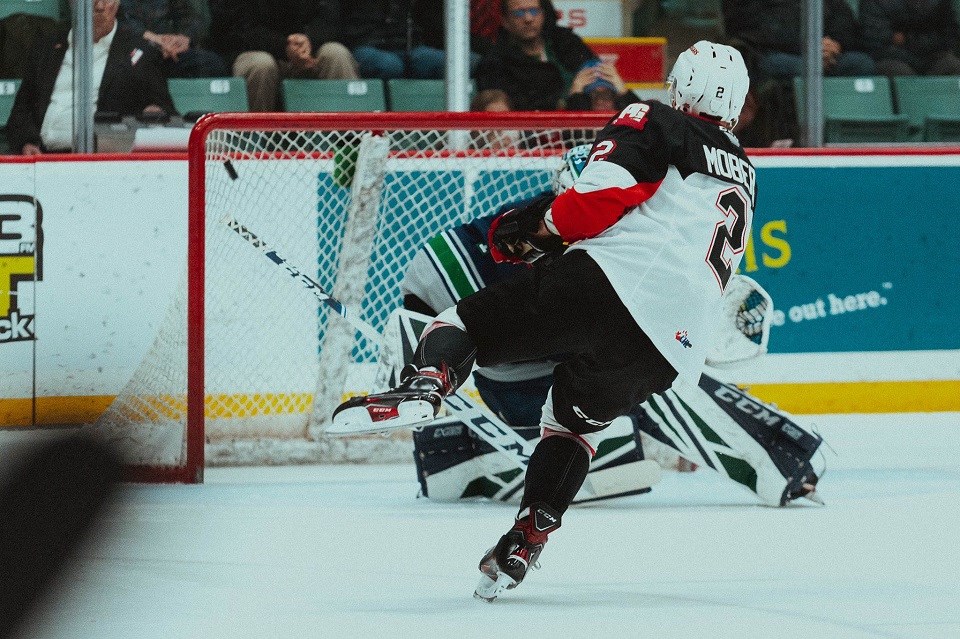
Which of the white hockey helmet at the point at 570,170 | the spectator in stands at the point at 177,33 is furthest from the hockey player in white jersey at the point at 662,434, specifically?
the spectator in stands at the point at 177,33

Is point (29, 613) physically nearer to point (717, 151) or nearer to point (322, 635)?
point (322, 635)

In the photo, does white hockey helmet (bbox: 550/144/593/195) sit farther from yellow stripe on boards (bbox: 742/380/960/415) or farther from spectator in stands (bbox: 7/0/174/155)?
spectator in stands (bbox: 7/0/174/155)

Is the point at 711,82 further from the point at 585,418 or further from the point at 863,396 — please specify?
the point at 863,396

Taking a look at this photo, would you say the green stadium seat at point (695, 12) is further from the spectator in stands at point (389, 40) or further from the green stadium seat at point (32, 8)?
the green stadium seat at point (32, 8)

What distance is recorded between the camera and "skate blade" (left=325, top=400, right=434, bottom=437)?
1859 millimetres

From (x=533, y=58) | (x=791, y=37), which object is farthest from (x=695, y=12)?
(x=533, y=58)

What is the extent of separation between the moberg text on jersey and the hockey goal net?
1.35 m

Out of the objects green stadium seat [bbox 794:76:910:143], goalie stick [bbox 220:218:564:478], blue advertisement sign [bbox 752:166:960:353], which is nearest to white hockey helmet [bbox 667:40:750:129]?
goalie stick [bbox 220:218:564:478]

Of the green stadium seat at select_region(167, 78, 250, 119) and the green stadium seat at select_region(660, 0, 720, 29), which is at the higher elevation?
the green stadium seat at select_region(660, 0, 720, 29)

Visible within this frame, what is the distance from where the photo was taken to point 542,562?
2.52 meters

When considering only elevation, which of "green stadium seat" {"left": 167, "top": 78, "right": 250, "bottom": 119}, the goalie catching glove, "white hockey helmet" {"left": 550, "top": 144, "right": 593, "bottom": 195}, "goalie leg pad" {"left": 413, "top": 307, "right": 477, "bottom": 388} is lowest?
"goalie leg pad" {"left": 413, "top": 307, "right": 477, "bottom": 388}

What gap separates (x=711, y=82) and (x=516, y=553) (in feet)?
2.97

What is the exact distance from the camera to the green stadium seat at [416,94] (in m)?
4.20

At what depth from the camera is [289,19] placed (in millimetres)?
4324
